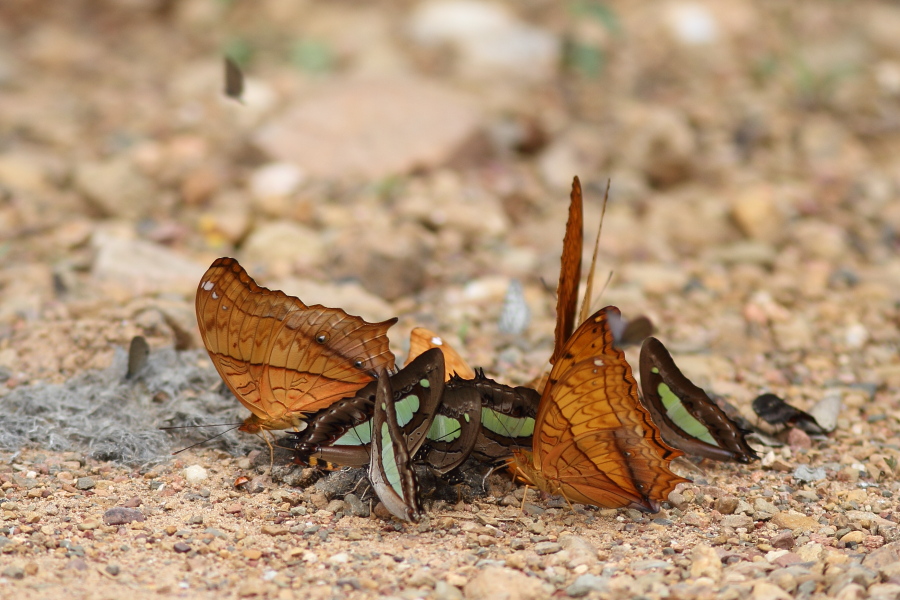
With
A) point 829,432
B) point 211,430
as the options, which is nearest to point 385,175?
point 211,430

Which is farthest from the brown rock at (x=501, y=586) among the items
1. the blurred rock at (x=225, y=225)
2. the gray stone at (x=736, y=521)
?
the blurred rock at (x=225, y=225)

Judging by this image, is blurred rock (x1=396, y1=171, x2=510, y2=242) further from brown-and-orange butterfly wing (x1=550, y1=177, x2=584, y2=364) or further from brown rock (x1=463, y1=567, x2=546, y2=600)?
brown rock (x1=463, y1=567, x2=546, y2=600)

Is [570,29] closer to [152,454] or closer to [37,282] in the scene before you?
[37,282]

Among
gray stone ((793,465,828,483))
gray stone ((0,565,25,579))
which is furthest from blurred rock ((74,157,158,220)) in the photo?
gray stone ((793,465,828,483))

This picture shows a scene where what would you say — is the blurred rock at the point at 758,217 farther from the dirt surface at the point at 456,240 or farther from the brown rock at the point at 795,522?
the brown rock at the point at 795,522

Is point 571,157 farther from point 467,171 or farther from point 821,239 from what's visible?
point 821,239

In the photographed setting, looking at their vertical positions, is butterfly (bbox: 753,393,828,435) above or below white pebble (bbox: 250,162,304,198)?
below

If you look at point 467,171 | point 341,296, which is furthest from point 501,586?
point 467,171
